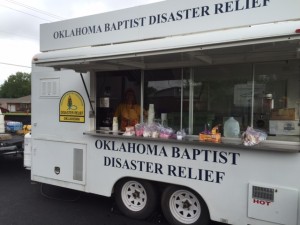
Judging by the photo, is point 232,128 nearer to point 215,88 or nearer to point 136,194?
point 215,88

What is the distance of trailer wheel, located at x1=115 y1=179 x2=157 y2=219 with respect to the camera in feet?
14.7

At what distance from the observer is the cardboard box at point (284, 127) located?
12.3ft

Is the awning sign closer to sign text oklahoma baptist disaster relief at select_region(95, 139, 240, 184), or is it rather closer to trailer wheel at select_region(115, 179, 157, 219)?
sign text oklahoma baptist disaster relief at select_region(95, 139, 240, 184)

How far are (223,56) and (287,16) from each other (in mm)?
917

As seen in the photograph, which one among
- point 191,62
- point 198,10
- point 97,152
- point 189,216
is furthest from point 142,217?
point 198,10

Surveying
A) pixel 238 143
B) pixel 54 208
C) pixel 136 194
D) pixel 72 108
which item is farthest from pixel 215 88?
pixel 54 208

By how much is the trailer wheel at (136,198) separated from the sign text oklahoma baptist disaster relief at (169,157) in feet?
0.84

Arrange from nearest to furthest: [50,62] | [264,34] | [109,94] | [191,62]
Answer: [264,34]
[191,62]
[50,62]
[109,94]

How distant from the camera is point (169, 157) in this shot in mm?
4238

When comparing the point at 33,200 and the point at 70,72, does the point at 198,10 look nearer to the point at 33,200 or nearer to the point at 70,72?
the point at 70,72

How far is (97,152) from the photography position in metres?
4.88

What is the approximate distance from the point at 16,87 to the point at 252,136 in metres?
84.9

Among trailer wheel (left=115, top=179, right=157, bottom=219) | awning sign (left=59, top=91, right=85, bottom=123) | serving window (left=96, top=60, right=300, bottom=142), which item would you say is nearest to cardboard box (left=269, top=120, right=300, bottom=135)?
serving window (left=96, top=60, right=300, bottom=142)

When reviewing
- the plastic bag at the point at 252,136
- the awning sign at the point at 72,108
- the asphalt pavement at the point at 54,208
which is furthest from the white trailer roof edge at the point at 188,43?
the asphalt pavement at the point at 54,208
